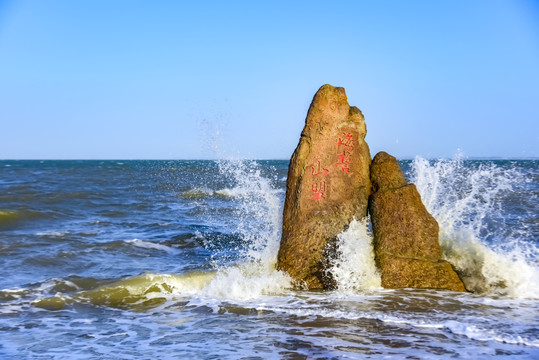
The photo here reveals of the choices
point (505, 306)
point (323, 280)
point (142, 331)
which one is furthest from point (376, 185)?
point (142, 331)

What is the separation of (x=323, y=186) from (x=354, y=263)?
96cm

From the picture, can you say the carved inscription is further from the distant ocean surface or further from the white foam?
the white foam

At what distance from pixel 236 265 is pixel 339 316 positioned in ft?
8.80

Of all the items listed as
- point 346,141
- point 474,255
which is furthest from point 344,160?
point 474,255

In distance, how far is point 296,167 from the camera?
21.4ft

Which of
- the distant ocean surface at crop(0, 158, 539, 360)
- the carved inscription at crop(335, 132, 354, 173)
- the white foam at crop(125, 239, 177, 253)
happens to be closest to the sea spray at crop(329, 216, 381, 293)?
the distant ocean surface at crop(0, 158, 539, 360)

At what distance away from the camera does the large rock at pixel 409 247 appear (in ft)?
19.8

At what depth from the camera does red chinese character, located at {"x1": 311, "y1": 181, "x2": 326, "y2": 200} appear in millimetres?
6410

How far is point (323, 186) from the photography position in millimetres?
6426

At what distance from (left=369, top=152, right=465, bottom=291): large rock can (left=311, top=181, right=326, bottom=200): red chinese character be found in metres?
0.71

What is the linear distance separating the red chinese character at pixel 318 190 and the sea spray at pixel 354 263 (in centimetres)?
50

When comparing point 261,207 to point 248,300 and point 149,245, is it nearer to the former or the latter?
point 149,245

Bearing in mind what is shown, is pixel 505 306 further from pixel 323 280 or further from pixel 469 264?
pixel 323 280

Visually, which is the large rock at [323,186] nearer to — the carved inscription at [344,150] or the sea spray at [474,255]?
the carved inscription at [344,150]
